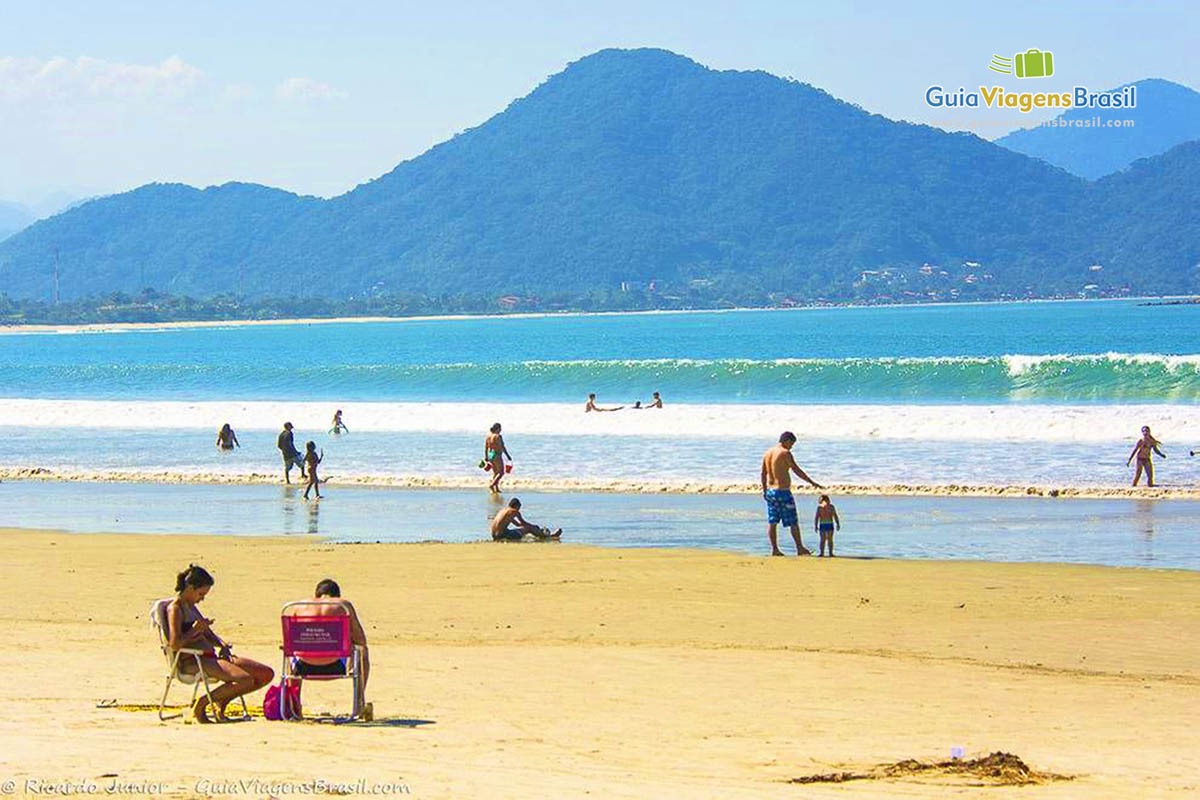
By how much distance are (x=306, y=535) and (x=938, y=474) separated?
11322mm

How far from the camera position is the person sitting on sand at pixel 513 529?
1847cm

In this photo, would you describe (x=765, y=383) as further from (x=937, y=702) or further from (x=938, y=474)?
(x=937, y=702)

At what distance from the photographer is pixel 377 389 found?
2591 inches

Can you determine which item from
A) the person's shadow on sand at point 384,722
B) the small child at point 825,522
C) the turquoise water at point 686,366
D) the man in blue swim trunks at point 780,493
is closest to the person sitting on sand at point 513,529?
the man in blue swim trunks at point 780,493

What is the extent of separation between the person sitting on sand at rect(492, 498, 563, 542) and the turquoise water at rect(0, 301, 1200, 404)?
32.6m

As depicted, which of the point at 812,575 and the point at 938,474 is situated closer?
the point at 812,575

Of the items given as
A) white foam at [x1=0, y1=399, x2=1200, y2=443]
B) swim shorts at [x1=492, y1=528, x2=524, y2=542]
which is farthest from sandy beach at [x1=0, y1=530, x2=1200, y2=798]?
white foam at [x1=0, y1=399, x2=1200, y2=443]

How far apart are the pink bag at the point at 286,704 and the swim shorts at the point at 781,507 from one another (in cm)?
882

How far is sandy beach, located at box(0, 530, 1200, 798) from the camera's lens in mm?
7594

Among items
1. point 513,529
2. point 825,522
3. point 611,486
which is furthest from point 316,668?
point 611,486

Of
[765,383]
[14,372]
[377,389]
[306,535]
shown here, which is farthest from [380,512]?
[14,372]

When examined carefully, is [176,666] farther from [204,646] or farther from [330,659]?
[330,659]

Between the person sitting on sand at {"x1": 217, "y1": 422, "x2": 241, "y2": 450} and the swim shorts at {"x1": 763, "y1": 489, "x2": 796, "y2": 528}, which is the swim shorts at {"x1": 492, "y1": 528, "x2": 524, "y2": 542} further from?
the person sitting on sand at {"x1": 217, "y1": 422, "x2": 241, "y2": 450}

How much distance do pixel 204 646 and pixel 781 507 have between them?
8951 millimetres
